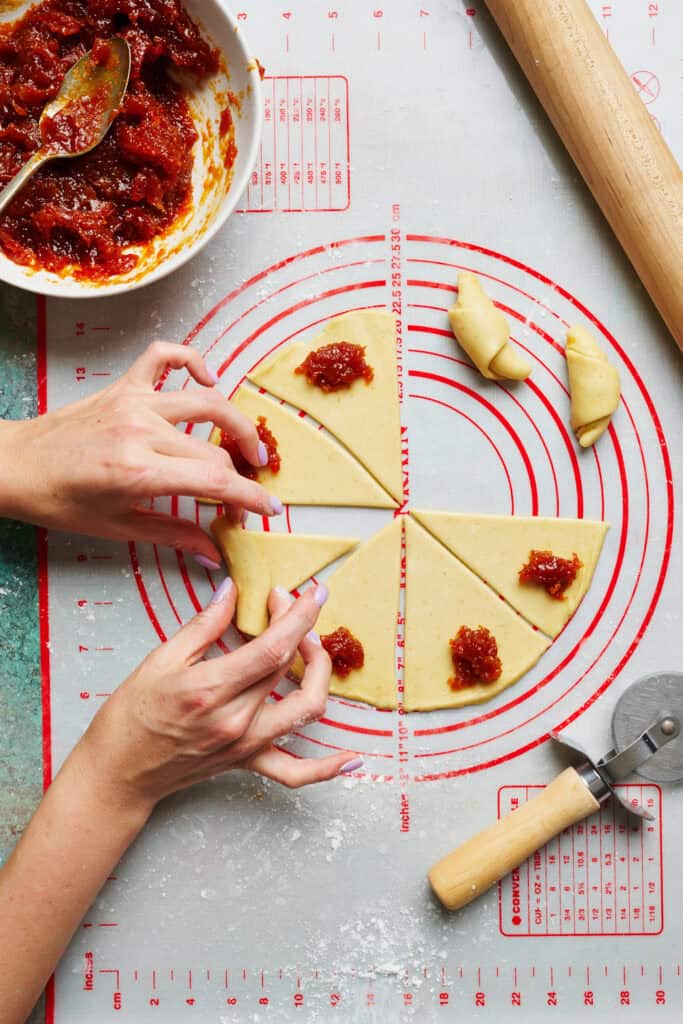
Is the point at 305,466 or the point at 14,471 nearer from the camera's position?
the point at 14,471

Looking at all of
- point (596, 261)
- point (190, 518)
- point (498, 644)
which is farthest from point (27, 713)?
point (596, 261)

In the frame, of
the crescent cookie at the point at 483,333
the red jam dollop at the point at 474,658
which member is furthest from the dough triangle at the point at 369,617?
the crescent cookie at the point at 483,333

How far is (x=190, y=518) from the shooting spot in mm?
1731

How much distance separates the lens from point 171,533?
1.64 metres

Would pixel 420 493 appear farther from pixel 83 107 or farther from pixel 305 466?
pixel 83 107

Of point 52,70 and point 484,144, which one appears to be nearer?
point 52,70

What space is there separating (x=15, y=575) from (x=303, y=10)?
1.18 meters

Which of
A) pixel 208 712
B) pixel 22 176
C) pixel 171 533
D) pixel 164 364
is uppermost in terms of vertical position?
pixel 22 176

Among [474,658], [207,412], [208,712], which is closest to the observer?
[208,712]

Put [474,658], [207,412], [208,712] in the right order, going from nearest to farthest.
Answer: [208,712]
[207,412]
[474,658]

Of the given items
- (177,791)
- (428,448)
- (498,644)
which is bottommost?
(177,791)

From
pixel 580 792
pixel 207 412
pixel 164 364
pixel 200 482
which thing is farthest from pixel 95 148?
pixel 580 792

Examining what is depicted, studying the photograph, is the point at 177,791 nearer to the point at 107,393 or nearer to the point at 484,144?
the point at 107,393

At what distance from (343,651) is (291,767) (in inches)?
8.8
